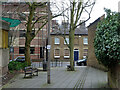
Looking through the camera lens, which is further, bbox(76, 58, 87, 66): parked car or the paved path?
bbox(76, 58, 87, 66): parked car

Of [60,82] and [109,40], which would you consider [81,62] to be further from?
[109,40]

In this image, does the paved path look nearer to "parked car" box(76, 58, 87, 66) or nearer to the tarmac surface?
the tarmac surface

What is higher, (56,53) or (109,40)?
(109,40)

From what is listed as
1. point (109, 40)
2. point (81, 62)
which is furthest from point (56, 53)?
point (109, 40)

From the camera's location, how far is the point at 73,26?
2152cm

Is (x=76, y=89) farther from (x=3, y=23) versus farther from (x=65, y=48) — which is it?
(x=65, y=48)

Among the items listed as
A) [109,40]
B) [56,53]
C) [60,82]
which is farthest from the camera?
[56,53]

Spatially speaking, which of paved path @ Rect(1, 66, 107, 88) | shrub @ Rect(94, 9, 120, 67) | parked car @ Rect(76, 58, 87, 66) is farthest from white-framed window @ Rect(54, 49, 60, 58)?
shrub @ Rect(94, 9, 120, 67)

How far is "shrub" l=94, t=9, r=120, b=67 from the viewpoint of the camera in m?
8.02

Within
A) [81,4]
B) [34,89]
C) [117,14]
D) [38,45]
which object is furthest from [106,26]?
[38,45]

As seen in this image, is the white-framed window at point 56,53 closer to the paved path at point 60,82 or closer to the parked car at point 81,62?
the parked car at point 81,62

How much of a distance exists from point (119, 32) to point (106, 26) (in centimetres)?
95

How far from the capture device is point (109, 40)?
8398 millimetres

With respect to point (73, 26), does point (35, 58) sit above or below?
below
